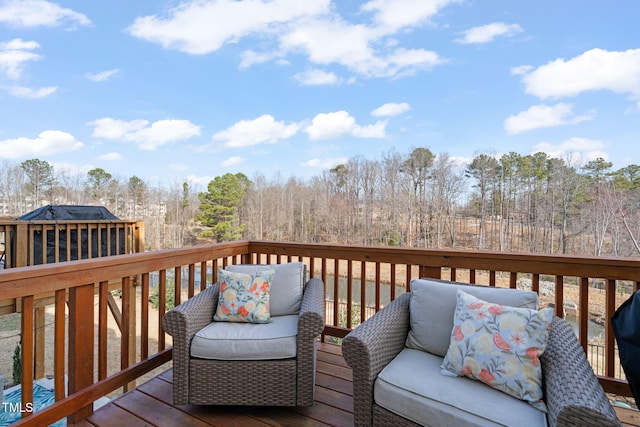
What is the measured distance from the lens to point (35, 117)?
13.0 metres

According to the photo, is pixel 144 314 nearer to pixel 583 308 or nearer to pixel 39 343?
pixel 583 308

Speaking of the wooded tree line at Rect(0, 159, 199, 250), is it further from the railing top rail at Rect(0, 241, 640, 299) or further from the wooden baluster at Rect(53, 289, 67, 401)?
the wooden baluster at Rect(53, 289, 67, 401)

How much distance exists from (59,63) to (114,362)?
10525mm

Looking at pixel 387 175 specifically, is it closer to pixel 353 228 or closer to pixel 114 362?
pixel 353 228

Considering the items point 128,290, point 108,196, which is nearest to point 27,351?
point 128,290

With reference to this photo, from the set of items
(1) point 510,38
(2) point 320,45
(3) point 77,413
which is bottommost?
(3) point 77,413

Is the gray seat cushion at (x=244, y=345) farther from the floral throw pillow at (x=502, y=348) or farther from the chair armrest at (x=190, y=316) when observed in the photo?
the floral throw pillow at (x=502, y=348)

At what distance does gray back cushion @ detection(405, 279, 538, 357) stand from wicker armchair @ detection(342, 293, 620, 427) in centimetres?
8

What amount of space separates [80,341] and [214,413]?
85 cm

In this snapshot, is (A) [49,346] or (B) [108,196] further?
(B) [108,196]

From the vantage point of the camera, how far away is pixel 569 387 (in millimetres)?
1105

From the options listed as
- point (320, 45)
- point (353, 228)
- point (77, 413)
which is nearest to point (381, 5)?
point (320, 45)

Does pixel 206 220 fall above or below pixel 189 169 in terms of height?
below

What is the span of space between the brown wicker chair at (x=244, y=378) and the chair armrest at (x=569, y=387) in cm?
109
